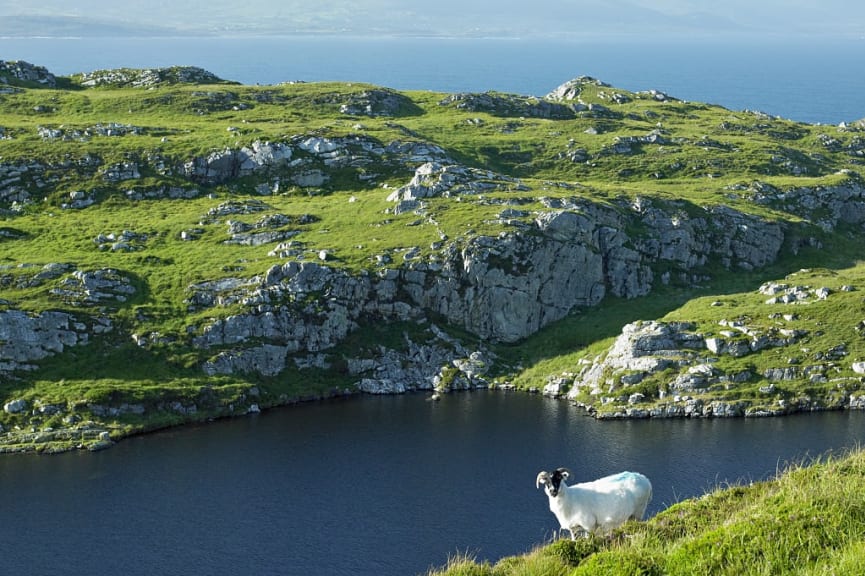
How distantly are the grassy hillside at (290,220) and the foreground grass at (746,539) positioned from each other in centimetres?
7558

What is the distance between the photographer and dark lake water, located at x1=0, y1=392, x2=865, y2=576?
73.2 m

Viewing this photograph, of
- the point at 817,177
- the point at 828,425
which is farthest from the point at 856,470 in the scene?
the point at 817,177

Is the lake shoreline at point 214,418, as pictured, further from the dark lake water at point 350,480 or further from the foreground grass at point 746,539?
the foreground grass at point 746,539

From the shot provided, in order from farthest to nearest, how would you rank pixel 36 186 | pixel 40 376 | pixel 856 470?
pixel 36 186
pixel 40 376
pixel 856 470

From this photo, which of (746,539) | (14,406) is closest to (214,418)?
(14,406)

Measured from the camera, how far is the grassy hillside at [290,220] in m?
108

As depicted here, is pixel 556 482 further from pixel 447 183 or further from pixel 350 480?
pixel 447 183

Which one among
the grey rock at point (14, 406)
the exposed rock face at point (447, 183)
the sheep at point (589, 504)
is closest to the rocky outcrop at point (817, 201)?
the exposed rock face at point (447, 183)

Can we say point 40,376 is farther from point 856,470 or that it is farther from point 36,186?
point 856,470

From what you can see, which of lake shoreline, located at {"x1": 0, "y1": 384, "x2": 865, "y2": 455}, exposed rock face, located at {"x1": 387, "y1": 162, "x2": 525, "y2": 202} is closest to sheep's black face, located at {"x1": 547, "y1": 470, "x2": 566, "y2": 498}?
lake shoreline, located at {"x1": 0, "y1": 384, "x2": 865, "y2": 455}

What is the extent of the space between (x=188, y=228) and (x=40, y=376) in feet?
128

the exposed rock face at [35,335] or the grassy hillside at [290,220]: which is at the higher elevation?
the grassy hillside at [290,220]

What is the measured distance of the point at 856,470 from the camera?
31.1 m

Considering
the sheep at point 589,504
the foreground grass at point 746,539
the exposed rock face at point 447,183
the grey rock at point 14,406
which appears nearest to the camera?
the foreground grass at point 746,539
